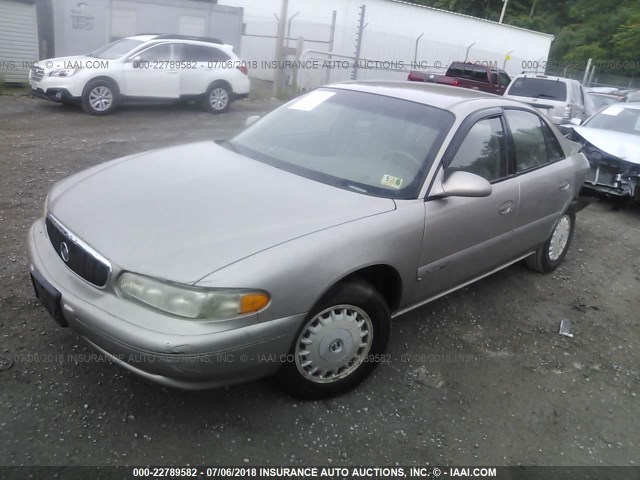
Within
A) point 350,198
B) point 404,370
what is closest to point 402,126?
point 350,198

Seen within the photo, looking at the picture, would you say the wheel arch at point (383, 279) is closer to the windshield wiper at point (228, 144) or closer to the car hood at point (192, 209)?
the car hood at point (192, 209)

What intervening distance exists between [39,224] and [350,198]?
1804mm

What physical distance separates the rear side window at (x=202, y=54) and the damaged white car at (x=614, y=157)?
7534 millimetres

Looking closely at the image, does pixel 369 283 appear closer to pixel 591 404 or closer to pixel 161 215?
pixel 161 215

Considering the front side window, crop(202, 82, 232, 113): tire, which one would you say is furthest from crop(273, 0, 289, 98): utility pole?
the front side window

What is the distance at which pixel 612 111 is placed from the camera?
8227 mm

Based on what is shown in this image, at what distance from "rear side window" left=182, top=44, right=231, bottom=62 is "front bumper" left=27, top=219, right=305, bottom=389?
9.81 metres

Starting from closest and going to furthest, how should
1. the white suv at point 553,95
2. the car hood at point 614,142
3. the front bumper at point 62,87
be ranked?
the car hood at point 614,142, the front bumper at point 62,87, the white suv at point 553,95

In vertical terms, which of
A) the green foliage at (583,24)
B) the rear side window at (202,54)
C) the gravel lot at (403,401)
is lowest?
the gravel lot at (403,401)

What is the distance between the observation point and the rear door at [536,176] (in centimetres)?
397

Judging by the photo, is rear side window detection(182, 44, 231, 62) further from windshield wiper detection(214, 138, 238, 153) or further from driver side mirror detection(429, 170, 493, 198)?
driver side mirror detection(429, 170, 493, 198)

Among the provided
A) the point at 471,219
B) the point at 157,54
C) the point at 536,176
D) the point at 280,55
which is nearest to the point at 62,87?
the point at 157,54

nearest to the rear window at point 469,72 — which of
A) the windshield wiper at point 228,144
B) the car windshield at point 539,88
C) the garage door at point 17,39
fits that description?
the car windshield at point 539,88

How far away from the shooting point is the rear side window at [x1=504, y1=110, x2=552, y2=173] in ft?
13.0
